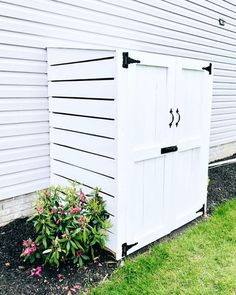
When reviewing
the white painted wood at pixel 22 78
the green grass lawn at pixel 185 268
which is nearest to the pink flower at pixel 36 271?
the green grass lawn at pixel 185 268

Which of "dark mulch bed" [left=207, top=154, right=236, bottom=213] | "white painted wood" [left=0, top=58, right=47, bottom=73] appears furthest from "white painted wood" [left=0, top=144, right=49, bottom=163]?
"dark mulch bed" [left=207, top=154, right=236, bottom=213]

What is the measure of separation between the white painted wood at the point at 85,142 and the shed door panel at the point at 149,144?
0.66 feet

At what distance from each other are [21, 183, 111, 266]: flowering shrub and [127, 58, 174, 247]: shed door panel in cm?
30

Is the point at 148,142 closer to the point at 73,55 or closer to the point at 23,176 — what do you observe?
the point at 73,55

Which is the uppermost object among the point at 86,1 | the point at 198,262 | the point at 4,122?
the point at 86,1

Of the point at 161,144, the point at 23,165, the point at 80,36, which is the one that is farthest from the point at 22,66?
the point at 161,144

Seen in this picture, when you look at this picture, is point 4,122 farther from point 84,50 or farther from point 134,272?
point 134,272

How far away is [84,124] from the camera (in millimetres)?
2969

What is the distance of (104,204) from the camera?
2838mm

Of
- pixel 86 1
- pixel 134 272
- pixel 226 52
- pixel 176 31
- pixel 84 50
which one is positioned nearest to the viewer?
pixel 134 272

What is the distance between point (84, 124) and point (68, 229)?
0.93 metres

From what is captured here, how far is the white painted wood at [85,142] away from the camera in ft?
9.00

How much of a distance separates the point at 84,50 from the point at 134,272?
6.26ft

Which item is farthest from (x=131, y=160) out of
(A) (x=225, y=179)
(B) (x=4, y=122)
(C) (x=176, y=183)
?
(A) (x=225, y=179)
